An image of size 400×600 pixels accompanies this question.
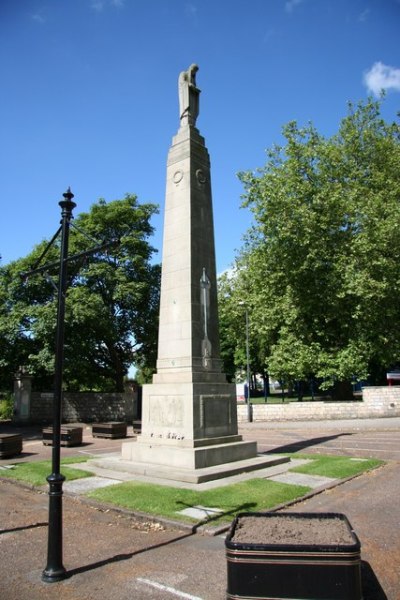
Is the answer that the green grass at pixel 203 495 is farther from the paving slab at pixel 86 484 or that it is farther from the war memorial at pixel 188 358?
the war memorial at pixel 188 358

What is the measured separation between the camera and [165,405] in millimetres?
11797

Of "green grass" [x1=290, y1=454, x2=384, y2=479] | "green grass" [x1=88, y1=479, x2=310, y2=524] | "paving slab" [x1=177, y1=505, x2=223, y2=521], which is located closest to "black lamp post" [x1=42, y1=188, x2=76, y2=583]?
"green grass" [x1=88, y1=479, x2=310, y2=524]

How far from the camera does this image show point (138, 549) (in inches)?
248

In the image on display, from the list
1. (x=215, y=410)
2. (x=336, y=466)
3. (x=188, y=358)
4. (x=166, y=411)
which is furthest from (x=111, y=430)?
(x=336, y=466)

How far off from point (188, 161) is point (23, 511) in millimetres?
9353

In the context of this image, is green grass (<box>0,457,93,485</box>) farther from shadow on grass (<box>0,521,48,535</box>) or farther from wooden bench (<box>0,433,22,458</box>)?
shadow on grass (<box>0,521,48,535</box>)

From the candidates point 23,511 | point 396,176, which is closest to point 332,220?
point 396,176

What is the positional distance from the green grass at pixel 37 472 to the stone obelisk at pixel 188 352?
1386 millimetres

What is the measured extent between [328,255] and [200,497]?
20.0 meters

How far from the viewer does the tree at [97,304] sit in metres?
28.5

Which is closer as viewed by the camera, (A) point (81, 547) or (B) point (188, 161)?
(A) point (81, 547)

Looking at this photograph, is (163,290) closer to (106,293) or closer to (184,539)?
(184,539)

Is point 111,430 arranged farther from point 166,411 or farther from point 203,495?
point 203,495

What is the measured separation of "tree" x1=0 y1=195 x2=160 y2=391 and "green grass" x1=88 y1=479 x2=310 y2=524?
63.7 ft
